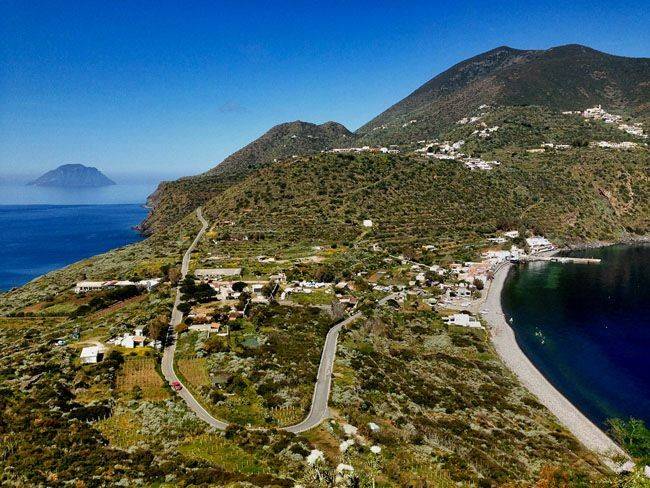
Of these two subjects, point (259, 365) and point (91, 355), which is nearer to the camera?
point (91, 355)

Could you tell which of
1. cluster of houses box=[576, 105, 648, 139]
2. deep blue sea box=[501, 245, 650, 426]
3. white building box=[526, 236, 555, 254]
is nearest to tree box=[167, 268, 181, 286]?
deep blue sea box=[501, 245, 650, 426]

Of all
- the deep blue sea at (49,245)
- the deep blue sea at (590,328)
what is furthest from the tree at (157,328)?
the deep blue sea at (49,245)

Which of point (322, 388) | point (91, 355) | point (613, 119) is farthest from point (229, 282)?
point (613, 119)

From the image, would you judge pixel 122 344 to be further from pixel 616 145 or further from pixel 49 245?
pixel 616 145

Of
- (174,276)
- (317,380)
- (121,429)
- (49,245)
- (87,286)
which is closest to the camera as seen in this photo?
(121,429)

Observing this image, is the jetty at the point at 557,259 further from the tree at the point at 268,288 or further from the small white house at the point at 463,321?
the tree at the point at 268,288

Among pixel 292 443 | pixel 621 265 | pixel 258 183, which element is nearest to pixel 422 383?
pixel 292 443

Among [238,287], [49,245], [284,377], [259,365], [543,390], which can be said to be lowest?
[543,390]
